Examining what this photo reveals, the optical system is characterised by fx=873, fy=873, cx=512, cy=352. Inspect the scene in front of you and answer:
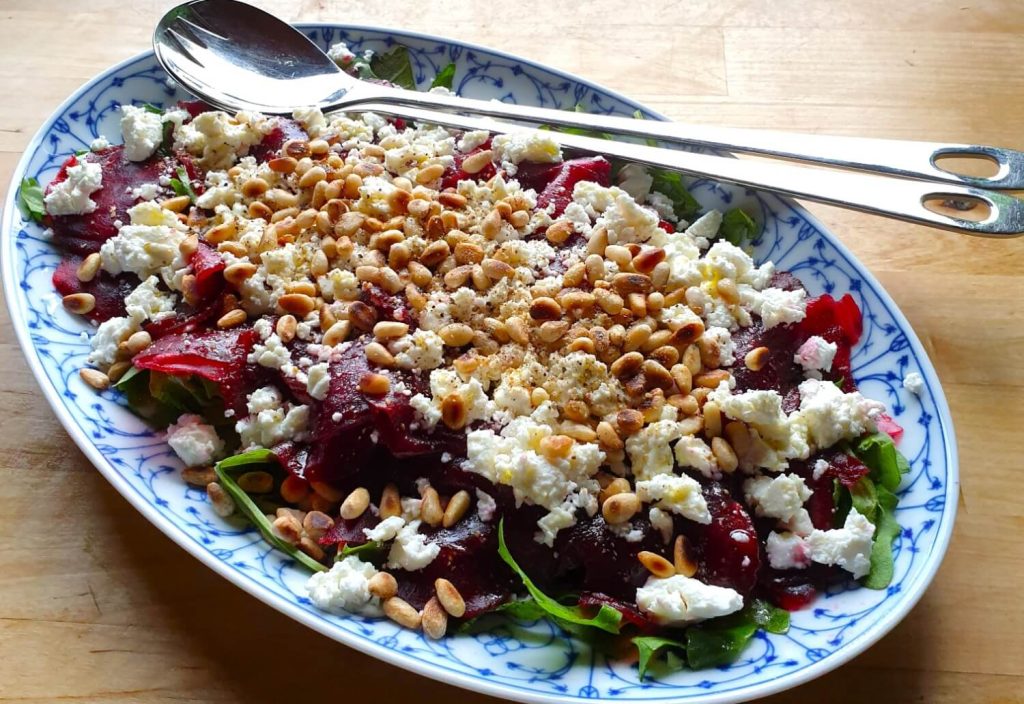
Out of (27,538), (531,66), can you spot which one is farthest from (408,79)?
(27,538)

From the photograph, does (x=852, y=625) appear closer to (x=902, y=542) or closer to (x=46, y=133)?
(x=902, y=542)

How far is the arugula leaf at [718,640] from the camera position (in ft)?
5.24

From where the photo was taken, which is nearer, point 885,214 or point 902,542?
point 902,542

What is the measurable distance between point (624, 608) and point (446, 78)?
159cm

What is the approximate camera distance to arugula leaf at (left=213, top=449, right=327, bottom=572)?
1.71 m

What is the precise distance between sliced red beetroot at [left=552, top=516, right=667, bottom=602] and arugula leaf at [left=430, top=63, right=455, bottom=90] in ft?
4.66

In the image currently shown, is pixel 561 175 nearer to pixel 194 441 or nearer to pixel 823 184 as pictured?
pixel 823 184

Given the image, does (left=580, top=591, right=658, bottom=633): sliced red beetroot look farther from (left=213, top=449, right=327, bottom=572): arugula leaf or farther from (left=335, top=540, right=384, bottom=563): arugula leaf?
(left=213, top=449, right=327, bottom=572): arugula leaf

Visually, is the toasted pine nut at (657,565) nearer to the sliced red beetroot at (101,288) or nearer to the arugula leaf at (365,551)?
the arugula leaf at (365,551)

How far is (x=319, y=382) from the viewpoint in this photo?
Result: 5.83 feet

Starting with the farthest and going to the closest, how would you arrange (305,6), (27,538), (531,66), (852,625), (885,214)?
(305,6), (531,66), (885,214), (27,538), (852,625)

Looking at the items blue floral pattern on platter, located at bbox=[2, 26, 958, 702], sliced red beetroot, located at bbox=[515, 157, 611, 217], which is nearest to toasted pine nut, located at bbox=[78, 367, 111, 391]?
blue floral pattern on platter, located at bbox=[2, 26, 958, 702]

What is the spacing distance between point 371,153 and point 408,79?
0.47 meters

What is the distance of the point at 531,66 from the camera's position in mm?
2512
